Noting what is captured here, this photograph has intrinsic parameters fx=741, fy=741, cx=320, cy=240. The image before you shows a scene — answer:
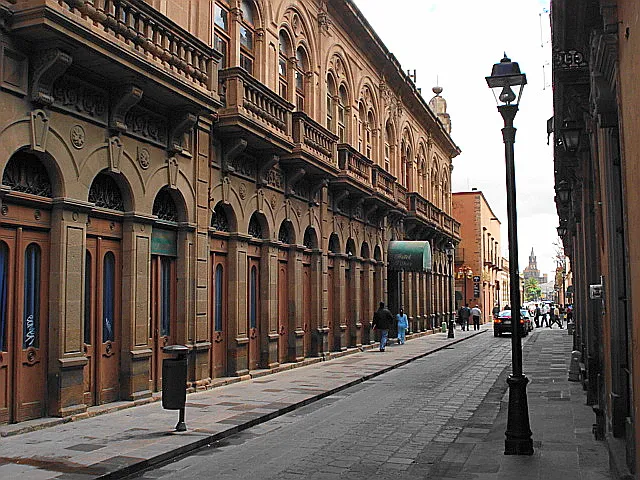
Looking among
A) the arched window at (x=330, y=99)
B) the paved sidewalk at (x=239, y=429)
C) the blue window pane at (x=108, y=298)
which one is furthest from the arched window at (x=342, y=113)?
the blue window pane at (x=108, y=298)

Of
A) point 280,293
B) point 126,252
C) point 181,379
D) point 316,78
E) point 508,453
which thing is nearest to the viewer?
point 508,453

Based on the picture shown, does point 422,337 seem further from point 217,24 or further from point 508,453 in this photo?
point 508,453

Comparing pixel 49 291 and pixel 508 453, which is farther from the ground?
pixel 49 291

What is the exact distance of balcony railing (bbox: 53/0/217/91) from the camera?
11070 mm

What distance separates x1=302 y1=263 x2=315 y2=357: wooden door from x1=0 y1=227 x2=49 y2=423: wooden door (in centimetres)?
1101

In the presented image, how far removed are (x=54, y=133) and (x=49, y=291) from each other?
2.35 m

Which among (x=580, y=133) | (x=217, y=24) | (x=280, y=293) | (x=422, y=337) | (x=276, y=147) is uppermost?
(x=217, y=24)

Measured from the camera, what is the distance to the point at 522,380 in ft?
30.4

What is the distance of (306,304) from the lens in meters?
21.9

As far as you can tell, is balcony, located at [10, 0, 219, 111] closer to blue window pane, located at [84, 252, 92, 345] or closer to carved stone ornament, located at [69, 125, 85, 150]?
carved stone ornament, located at [69, 125, 85, 150]

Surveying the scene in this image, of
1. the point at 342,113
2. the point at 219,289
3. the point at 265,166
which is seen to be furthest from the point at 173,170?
the point at 342,113

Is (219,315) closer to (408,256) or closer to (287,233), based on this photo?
(287,233)

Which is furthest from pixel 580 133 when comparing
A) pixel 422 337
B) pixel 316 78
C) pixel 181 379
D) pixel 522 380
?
pixel 422 337

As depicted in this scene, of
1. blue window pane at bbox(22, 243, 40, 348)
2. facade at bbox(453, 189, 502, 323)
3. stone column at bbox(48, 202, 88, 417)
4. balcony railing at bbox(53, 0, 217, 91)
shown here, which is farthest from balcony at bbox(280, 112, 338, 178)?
facade at bbox(453, 189, 502, 323)
